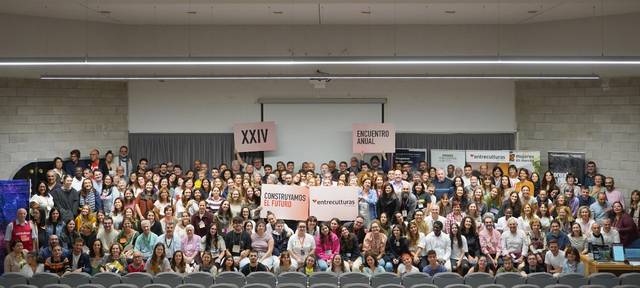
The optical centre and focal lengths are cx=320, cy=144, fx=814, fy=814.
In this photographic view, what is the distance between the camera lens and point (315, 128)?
1870 centimetres

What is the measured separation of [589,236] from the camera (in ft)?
42.7

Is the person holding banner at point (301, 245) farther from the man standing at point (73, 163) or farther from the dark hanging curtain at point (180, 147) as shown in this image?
the dark hanging curtain at point (180, 147)

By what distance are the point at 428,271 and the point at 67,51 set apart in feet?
30.2

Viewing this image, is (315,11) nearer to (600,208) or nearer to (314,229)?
(314,229)

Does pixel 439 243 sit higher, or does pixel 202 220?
pixel 202 220

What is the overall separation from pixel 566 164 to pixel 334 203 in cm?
599

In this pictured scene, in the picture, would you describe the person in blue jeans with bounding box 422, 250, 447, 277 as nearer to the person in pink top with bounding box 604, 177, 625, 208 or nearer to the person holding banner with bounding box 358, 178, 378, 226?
the person holding banner with bounding box 358, 178, 378, 226

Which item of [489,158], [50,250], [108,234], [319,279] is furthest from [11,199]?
[489,158]

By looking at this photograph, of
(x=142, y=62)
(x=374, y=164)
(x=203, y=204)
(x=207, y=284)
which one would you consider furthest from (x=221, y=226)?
(x=374, y=164)

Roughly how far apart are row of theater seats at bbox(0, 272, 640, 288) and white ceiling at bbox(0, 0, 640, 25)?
5.33 metres

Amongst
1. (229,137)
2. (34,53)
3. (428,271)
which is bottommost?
(428,271)

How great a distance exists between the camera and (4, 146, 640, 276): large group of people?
41.0ft

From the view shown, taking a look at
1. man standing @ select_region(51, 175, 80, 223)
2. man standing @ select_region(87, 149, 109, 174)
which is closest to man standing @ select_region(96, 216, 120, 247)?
man standing @ select_region(51, 175, 80, 223)

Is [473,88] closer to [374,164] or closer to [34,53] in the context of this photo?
[374,164]
